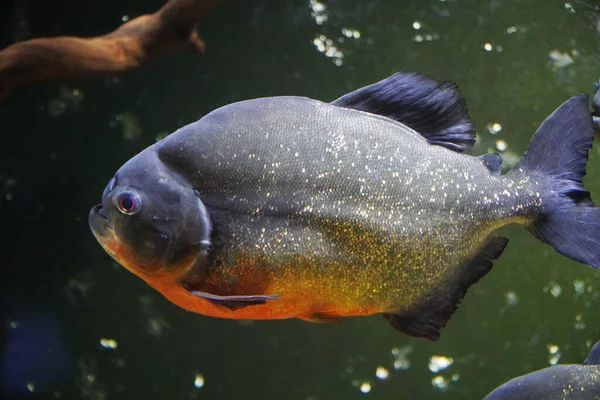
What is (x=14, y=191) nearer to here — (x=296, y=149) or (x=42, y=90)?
(x=42, y=90)

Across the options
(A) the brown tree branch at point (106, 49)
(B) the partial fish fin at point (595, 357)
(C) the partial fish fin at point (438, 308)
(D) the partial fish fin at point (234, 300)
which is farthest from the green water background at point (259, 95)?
(D) the partial fish fin at point (234, 300)

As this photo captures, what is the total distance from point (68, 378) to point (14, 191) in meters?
1.22

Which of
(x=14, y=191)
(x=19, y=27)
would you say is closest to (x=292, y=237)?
(x=14, y=191)

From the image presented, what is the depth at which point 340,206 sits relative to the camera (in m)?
1.14

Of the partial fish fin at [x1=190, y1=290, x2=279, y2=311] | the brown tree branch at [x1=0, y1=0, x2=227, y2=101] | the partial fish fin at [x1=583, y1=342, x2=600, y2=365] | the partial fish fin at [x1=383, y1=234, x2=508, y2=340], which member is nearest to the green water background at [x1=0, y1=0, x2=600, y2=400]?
the brown tree branch at [x1=0, y1=0, x2=227, y2=101]

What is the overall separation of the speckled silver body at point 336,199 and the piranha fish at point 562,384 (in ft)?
2.32

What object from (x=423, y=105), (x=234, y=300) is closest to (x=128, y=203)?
(x=234, y=300)

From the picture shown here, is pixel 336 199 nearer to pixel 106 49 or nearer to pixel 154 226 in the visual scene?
pixel 154 226

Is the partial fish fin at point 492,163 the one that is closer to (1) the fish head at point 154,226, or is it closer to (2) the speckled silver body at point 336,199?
(2) the speckled silver body at point 336,199

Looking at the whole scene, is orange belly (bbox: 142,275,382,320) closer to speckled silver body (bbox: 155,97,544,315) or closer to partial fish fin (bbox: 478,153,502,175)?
speckled silver body (bbox: 155,97,544,315)

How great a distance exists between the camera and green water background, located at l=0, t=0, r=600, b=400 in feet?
9.87

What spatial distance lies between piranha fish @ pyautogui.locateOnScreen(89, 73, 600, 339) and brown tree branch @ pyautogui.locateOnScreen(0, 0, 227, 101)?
1.50 meters

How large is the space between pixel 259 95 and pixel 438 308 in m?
2.22

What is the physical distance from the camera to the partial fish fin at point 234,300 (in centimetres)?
104
